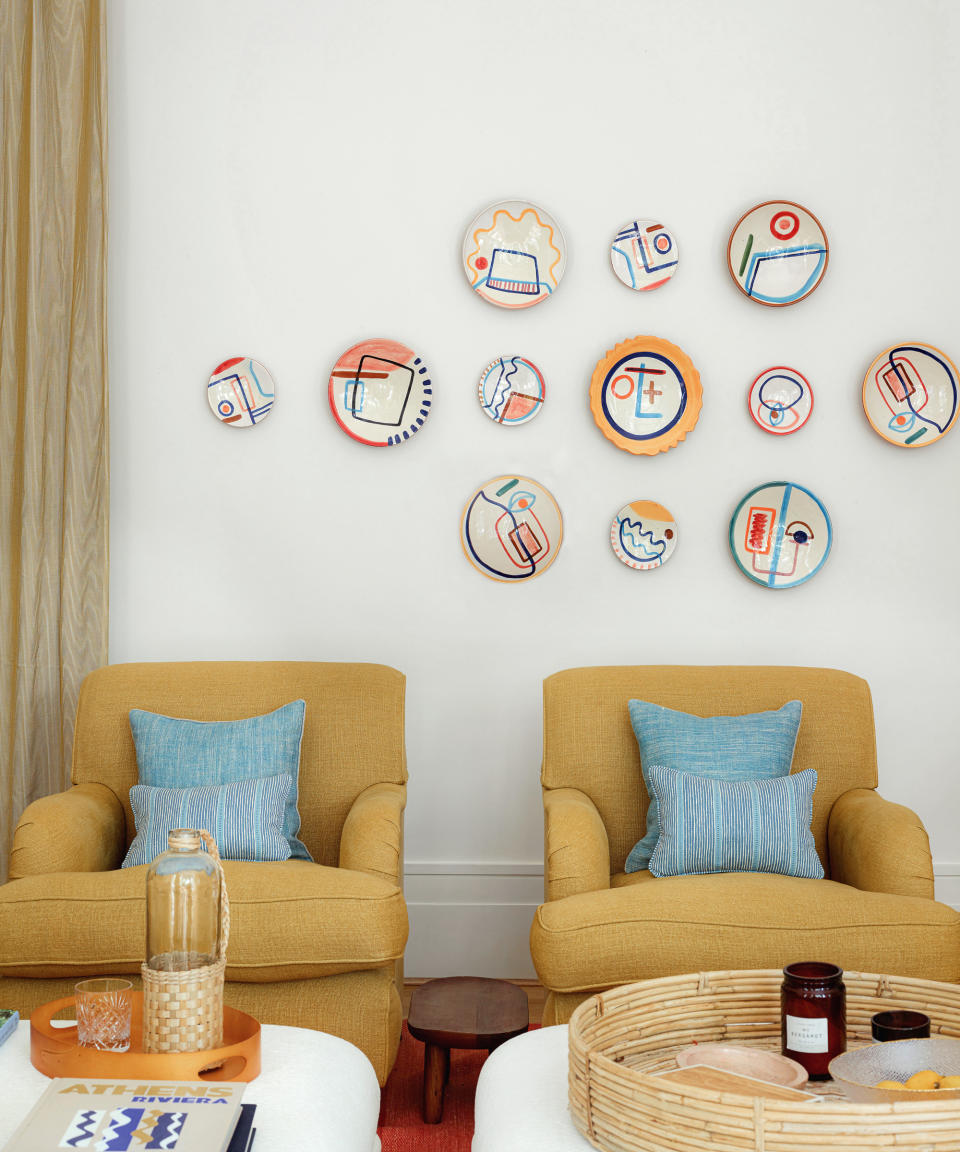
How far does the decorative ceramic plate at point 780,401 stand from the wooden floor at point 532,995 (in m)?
1.74

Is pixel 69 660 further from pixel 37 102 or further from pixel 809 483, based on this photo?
pixel 809 483

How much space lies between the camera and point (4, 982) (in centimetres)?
208

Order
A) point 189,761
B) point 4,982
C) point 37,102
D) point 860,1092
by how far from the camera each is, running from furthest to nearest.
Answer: point 37,102 < point 189,761 < point 4,982 < point 860,1092

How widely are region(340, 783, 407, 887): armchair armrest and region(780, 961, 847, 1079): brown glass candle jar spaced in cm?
108

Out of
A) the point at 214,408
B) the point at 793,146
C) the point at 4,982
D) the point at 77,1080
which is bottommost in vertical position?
the point at 4,982

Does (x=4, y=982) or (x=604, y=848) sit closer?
(x=4, y=982)

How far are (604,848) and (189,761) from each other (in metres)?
1.00

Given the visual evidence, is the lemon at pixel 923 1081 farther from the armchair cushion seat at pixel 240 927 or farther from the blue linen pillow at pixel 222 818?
the blue linen pillow at pixel 222 818

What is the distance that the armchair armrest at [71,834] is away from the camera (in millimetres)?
2252

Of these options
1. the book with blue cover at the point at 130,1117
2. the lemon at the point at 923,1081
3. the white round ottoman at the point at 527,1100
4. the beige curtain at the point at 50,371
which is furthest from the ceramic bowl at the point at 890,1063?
the beige curtain at the point at 50,371

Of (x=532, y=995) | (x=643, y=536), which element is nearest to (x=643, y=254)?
(x=643, y=536)

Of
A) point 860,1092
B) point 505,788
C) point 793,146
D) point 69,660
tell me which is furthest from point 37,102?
point 860,1092

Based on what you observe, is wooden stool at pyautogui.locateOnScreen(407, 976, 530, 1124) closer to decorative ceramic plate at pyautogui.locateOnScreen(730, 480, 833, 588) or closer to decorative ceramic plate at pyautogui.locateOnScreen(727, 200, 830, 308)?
decorative ceramic plate at pyautogui.locateOnScreen(730, 480, 833, 588)

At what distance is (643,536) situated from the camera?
312 cm
